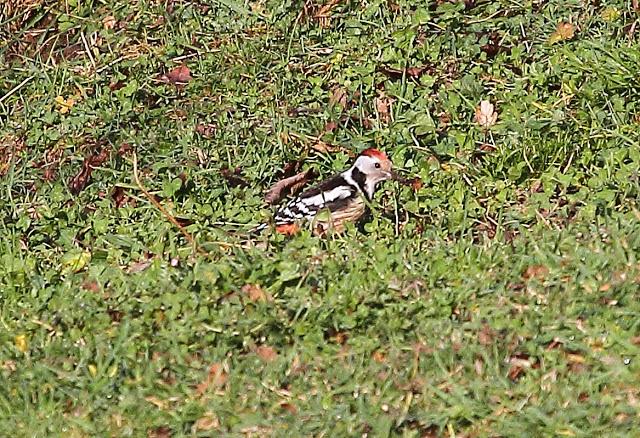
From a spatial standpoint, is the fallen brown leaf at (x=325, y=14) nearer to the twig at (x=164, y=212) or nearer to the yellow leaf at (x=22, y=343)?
the twig at (x=164, y=212)

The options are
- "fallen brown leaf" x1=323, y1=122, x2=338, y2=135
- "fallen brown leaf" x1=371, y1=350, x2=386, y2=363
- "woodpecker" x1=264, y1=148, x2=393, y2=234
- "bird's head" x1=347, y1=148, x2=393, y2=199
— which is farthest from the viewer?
"fallen brown leaf" x1=323, y1=122, x2=338, y2=135

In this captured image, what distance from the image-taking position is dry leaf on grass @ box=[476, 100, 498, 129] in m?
7.44

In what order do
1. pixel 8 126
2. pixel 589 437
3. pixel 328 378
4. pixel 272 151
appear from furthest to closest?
pixel 8 126
pixel 272 151
pixel 328 378
pixel 589 437

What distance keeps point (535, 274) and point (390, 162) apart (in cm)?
175

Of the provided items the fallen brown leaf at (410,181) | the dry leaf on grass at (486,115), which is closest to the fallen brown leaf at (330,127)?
the fallen brown leaf at (410,181)

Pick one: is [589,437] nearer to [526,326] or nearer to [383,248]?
[526,326]

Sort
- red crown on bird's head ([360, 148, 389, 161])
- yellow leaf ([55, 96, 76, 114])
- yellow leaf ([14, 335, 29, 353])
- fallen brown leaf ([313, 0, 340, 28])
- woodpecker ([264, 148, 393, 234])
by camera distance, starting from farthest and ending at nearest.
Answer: fallen brown leaf ([313, 0, 340, 28]) < yellow leaf ([55, 96, 76, 114]) < red crown on bird's head ([360, 148, 389, 161]) < woodpecker ([264, 148, 393, 234]) < yellow leaf ([14, 335, 29, 353])

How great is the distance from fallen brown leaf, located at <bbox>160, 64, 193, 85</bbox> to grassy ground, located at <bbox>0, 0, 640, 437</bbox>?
14 mm

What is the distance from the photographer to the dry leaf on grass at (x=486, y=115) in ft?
24.4

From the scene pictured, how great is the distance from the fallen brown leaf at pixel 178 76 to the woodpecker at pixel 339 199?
5.12 ft

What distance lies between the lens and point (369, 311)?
5516 mm

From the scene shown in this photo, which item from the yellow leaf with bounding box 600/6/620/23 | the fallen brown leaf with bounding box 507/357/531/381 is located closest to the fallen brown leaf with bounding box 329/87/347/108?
the yellow leaf with bounding box 600/6/620/23

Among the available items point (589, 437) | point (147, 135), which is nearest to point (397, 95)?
point (147, 135)

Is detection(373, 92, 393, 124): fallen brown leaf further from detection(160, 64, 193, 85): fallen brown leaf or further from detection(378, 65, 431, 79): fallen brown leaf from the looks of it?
detection(160, 64, 193, 85): fallen brown leaf
